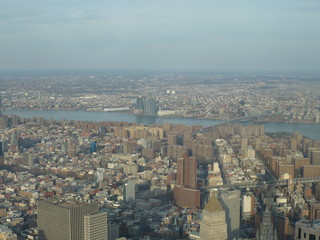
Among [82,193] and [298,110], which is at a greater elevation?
[298,110]

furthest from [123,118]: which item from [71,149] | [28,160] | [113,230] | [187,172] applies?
[113,230]

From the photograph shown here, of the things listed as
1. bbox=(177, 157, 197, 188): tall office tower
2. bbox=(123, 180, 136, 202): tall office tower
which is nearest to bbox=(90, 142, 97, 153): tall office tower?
bbox=(177, 157, 197, 188): tall office tower

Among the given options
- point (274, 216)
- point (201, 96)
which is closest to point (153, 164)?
point (274, 216)

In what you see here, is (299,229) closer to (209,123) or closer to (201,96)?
(209,123)

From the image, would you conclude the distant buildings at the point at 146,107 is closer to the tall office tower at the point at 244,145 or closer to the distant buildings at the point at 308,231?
the tall office tower at the point at 244,145

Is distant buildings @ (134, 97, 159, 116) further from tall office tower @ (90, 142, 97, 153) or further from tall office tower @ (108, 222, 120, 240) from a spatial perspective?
tall office tower @ (108, 222, 120, 240)

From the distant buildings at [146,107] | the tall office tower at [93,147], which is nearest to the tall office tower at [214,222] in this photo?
the tall office tower at [93,147]

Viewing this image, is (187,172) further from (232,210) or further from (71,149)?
(71,149)
